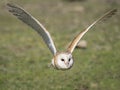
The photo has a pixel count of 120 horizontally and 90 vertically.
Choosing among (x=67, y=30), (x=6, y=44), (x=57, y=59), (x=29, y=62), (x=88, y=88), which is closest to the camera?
(x=57, y=59)

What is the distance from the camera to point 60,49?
14211 millimetres

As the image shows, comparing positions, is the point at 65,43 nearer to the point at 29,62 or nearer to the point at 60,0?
the point at 29,62

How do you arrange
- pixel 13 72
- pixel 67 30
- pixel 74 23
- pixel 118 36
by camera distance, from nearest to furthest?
pixel 13 72 < pixel 118 36 < pixel 67 30 < pixel 74 23

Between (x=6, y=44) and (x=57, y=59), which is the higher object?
(x=57, y=59)

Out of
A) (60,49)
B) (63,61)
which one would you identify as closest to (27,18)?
(63,61)

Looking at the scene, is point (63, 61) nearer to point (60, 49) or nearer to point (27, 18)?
point (27, 18)

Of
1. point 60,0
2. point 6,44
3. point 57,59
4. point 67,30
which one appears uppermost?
point 57,59

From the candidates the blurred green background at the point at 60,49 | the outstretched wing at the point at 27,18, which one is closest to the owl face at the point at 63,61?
the outstretched wing at the point at 27,18

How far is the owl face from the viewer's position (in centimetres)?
901

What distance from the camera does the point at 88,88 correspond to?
1061 centimetres

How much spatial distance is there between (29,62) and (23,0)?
922 cm

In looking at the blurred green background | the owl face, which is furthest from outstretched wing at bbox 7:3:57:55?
the blurred green background

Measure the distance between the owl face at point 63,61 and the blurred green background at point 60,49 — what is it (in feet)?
4.56

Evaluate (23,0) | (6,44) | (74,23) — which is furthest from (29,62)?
(23,0)
